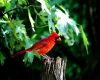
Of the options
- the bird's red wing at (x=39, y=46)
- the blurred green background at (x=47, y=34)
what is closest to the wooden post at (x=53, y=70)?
the blurred green background at (x=47, y=34)

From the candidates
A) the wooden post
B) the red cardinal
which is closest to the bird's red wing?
the red cardinal

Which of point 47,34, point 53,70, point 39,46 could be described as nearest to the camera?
point 53,70

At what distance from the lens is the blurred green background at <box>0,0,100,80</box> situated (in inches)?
149

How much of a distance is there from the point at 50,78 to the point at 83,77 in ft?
12.8

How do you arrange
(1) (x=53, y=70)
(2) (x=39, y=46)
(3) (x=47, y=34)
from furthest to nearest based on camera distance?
(3) (x=47, y=34)
(2) (x=39, y=46)
(1) (x=53, y=70)

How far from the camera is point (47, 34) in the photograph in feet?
14.5

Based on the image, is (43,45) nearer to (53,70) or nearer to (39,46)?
(39,46)

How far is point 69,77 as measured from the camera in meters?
7.02

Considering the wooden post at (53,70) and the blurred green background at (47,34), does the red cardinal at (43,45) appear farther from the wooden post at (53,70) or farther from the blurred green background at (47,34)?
the wooden post at (53,70)

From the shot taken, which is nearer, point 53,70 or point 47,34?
point 53,70

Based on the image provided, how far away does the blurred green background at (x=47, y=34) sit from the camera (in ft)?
12.4

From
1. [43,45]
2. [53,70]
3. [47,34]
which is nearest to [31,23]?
[43,45]

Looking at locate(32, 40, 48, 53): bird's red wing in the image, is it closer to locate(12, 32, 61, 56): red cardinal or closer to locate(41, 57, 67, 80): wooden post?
locate(12, 32, 61, 56): red cardinal

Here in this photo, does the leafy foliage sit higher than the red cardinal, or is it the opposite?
the leafy foliage
